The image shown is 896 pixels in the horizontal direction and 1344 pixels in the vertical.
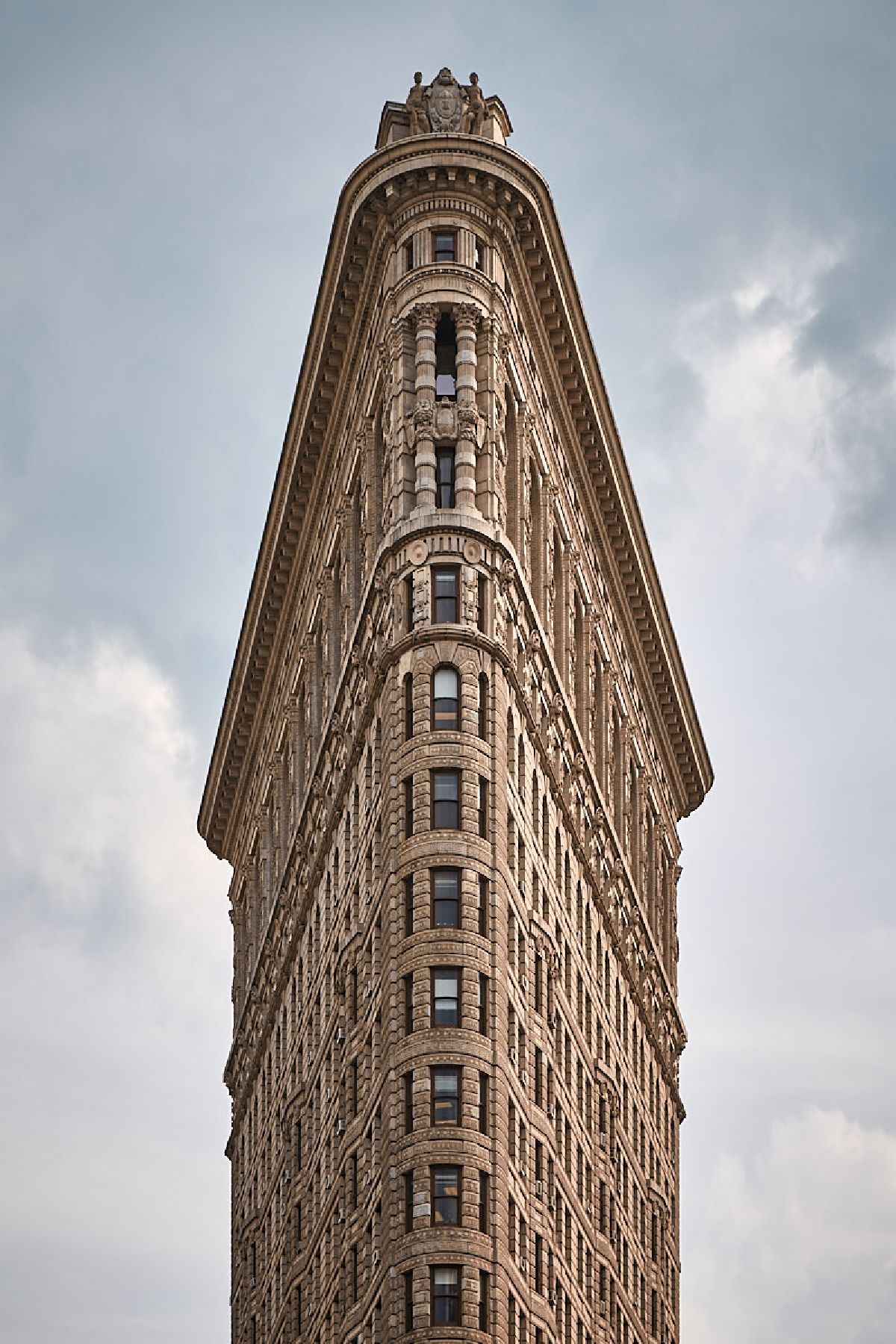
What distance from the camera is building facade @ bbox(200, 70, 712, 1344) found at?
329ft

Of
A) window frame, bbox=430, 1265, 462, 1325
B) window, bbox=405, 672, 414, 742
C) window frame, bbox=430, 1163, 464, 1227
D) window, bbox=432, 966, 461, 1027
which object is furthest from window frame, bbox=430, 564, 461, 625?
window frame, bbox=430, 1265, 462, 1325

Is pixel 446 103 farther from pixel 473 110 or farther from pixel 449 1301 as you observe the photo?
pixel 449 1301

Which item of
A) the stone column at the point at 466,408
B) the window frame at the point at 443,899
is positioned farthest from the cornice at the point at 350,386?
the window frame at the point at 443,899

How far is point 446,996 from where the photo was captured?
9994cm

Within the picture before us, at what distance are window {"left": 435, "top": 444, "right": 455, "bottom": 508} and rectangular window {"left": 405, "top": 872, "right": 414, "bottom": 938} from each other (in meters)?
15.2

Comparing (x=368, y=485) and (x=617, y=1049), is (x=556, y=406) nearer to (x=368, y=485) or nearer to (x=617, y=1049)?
(x=368, y=485)

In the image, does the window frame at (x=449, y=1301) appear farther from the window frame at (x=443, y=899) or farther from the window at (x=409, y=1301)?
the window frame at (x=443, y=899)

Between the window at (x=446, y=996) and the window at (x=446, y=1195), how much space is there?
5300mm

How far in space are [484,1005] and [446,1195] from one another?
7259mm

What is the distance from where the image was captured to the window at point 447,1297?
9506 centimetres

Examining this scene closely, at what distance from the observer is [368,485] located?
381 feet

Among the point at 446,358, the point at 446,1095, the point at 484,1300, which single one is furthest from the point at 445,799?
the point at 446,358

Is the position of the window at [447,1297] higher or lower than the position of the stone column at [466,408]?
lower

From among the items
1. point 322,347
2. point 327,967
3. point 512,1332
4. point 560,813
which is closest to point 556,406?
point 322,347
